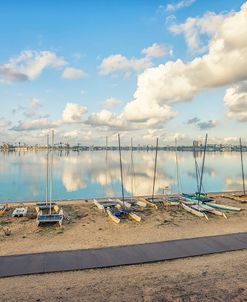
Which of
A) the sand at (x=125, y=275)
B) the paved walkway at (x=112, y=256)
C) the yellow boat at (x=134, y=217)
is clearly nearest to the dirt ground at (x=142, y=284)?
the sand at (x=125, y=275)

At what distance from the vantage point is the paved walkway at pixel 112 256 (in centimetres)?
973

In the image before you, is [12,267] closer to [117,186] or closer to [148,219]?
[148,219]

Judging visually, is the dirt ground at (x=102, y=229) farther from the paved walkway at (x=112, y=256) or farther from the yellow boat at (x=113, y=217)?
the paved walkway at (x=112, y=256)

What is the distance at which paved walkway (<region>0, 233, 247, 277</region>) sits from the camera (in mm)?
9727

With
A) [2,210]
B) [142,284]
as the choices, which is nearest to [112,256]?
[142,284]

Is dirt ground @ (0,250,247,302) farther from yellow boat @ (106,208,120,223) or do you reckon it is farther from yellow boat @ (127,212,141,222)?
yellow boat @ (127,212,141,222)

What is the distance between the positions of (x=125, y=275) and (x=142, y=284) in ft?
2.61

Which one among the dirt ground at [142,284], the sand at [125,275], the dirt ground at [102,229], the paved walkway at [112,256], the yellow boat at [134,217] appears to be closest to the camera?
the dirt ground at [142,284]

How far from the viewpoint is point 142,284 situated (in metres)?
8.79

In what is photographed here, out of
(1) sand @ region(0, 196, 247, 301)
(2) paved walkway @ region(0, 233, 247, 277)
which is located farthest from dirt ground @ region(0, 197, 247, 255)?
(2) paved walkway @ region(0, 233, 247, 277)

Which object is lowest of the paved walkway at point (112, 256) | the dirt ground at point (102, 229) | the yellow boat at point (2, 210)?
the dirt ground at point (102, 229)

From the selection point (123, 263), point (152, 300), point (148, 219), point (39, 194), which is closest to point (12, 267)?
point (123, 263)

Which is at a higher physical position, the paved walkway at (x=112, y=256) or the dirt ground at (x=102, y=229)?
the paved walkway at (x=112, y=256)

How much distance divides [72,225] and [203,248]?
8.69m
